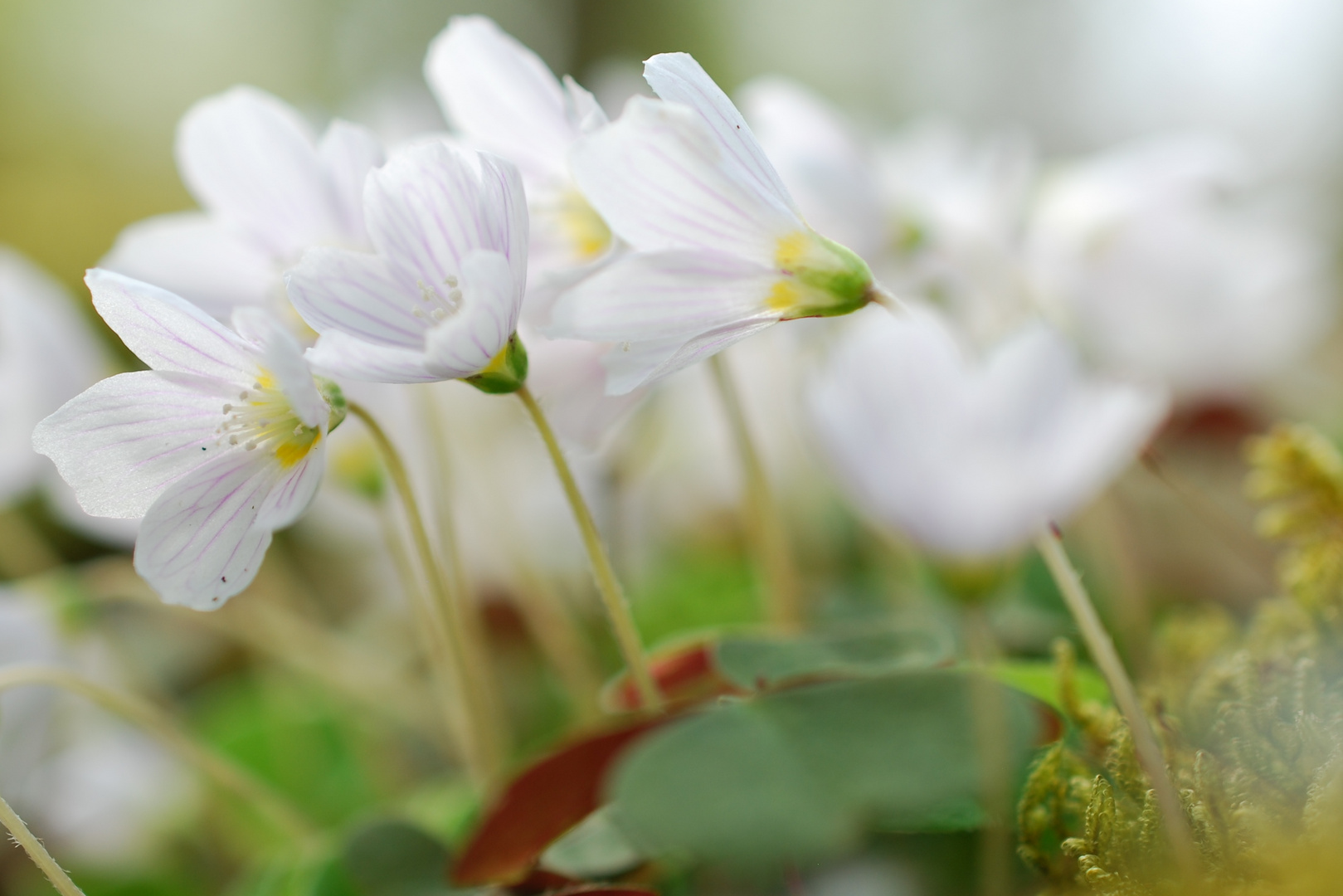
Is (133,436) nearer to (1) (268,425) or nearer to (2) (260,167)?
(1) (268,425)

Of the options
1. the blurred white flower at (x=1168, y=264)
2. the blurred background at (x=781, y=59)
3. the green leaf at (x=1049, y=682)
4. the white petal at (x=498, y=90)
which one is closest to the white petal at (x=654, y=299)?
the white petal at (x=498, y=90)

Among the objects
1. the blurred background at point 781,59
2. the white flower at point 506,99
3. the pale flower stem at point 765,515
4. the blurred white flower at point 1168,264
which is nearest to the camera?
the white flower at point 506,99

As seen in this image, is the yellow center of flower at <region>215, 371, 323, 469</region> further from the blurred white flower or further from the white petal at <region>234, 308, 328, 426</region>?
the blurred white flower

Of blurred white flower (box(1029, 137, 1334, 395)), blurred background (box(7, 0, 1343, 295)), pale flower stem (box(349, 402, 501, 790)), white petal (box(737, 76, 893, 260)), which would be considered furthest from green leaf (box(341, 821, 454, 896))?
blurred background (box(7, 0, 1343, 295))

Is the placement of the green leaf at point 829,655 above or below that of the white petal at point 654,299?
below

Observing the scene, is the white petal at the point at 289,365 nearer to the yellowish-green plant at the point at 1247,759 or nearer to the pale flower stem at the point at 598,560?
the pale flower stem at the point at 598,560

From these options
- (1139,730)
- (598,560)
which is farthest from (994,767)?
(598,560)
